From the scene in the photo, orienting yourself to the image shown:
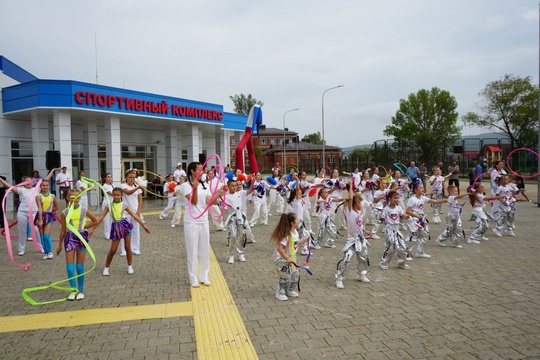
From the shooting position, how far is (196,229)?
667cm

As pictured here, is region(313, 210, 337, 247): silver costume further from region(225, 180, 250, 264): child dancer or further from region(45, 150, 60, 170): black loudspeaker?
region(45, 150, 60, 170): black loudspeaker

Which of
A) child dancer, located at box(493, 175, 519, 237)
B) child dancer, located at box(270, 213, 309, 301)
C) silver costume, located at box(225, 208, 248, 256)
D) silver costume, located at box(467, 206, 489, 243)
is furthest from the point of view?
child dancer, located at box(493, 175, 519, 237)

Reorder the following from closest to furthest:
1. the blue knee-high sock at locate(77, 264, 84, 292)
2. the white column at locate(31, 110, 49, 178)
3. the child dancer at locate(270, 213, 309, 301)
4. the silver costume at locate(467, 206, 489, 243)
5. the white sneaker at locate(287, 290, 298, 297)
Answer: the child dancer at locate(270, 213, 309, 301)
the white sneaker at locate(287, 290, 298, 297)
the blue knee-high sock at locate(77, 264, 84, 292)
the silver costume at locate(467, 206, 489, 243)
the white column at locate(31, 110, 49, 178)

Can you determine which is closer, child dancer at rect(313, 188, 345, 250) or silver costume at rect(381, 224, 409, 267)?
silver costume at rect(381, 224, 409, 267)

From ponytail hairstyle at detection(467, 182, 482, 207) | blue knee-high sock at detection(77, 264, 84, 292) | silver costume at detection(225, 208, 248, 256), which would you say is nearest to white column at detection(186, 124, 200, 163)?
silver costume at detection(225, 208, 248, 256)

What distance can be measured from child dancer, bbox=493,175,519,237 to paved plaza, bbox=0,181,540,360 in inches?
109

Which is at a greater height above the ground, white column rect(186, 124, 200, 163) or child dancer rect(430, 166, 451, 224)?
white column rect(186, 124, 200, 163)

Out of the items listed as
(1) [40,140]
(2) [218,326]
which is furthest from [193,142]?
(2) [218,326]

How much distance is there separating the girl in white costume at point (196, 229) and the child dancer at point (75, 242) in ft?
4.98

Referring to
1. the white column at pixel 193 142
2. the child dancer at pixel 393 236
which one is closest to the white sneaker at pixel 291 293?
the child dancer at pixel 393 236

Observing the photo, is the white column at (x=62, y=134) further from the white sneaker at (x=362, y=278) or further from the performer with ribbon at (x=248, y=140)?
the white sneaker at (x=362, y=278)

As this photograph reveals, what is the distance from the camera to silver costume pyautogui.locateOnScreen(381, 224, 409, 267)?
765cm

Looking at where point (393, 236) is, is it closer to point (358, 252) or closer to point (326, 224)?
point (358, 252)

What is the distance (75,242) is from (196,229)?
1.87 m
